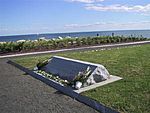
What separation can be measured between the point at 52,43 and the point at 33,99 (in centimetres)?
1813

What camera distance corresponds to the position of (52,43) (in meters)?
26.3

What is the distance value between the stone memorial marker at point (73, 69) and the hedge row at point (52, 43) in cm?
1165

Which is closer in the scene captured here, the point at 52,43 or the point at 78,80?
the point at 78,80

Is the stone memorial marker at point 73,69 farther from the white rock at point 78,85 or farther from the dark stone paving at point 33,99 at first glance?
the dark stone paving at point 33,99

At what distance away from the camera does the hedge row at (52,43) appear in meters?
24.2

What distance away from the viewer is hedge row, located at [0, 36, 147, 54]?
954 inches

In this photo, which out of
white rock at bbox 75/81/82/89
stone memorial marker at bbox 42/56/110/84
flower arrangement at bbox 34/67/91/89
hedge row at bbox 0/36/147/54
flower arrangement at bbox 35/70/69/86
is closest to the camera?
white rock at bbox 75/81/82/89

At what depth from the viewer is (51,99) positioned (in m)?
8.21

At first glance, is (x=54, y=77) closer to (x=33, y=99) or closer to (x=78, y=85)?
(x=78, y=85)

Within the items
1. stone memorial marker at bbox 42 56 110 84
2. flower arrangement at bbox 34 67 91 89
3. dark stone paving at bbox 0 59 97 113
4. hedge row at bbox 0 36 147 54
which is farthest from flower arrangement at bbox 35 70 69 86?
hedge row at bbox 0 36 147 54

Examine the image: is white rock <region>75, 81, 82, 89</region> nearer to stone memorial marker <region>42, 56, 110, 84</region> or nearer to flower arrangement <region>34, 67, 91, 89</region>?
flower arrangement <region>34, 67, 91, 89</region>

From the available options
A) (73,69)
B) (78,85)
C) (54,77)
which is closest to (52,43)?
(54,77)

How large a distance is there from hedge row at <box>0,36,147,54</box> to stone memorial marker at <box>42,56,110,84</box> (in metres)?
11.6

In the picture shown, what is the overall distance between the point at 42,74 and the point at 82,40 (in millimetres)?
17163
